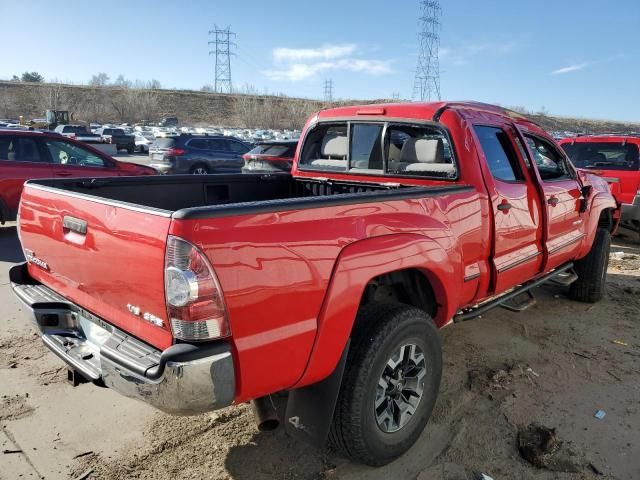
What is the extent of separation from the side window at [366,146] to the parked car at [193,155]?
13966 millimetres

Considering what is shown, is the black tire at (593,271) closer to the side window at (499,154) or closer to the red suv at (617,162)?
the side window at (499,154)

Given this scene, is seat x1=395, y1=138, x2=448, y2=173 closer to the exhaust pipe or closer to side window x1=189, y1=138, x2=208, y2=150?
the exhaust pipe

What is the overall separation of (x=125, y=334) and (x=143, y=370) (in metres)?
0.36

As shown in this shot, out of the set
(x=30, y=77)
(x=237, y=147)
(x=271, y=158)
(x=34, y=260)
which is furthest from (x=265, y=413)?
(x=30, y=77)

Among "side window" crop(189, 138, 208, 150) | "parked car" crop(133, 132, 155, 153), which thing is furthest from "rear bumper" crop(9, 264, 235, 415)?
"parked car" crop(133, 132, 155, 153)

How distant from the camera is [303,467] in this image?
8.75 ft

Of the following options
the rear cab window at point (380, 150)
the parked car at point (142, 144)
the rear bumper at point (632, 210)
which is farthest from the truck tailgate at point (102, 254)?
the parked car at point (142, 144)

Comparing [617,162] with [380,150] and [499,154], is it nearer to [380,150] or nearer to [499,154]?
[499,154]

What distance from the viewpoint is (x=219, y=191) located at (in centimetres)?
416

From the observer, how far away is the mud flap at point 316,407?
91.0 inches

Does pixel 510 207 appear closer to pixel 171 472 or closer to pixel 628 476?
pixel 628 476

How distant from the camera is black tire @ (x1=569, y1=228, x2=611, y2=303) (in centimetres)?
534

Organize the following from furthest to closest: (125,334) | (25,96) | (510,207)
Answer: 1. (25,96)
2. (510,207)
3. (125,334)

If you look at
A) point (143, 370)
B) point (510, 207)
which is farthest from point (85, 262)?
point (510, 207)
